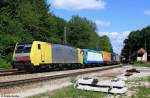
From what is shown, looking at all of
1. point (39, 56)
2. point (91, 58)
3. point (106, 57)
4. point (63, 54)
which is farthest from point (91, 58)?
point (39, 56)

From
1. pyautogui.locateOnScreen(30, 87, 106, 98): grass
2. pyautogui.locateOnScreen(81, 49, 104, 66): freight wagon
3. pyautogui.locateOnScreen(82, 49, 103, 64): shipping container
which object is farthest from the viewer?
pyautogui.locateOnScreen(82, 49, 103, 64): shipping container

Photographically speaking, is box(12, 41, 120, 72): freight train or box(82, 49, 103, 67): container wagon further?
box(82, 49, 103, 67): container wagon

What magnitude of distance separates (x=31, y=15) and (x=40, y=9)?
16.3 m

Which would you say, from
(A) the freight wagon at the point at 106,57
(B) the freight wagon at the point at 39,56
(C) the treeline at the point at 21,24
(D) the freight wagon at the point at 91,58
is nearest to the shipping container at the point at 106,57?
(A) the freight wagon at the point at 106,57

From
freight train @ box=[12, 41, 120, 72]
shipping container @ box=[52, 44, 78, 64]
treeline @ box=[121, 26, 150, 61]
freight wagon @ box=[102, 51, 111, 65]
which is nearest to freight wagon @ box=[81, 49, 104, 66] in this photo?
freight train @ box=[12, 41, 120, 72]

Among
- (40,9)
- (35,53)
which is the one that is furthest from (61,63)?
(40,9)

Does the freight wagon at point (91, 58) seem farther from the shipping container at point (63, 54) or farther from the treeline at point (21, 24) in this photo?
the shipping container at point (63, 54)

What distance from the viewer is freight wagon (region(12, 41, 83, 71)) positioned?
3494 cm

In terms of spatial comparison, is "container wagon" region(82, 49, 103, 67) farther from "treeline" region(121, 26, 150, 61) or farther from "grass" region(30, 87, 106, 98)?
"treeline" region(121, 26, 150, 61)

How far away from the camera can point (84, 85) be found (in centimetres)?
1741

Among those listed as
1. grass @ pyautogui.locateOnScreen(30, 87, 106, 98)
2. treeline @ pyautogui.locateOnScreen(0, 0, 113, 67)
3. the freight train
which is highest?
treeline @ pyautogui.locateOnScreen(0, 0, 113, 67)

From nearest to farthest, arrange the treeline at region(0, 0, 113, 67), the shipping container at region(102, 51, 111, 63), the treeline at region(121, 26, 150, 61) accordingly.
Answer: the treeline at region(0, 0, 113, 67) → the shipping container at region(102, 51, 111, 63) → the treeline at region(121, 26, 150, 61)

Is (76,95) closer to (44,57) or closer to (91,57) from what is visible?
(44,57)

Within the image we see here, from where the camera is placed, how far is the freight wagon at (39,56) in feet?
115
